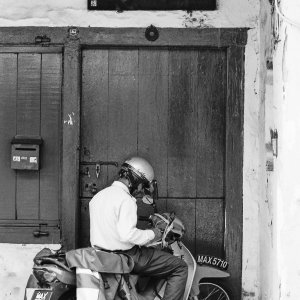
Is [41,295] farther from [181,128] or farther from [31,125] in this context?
[181,128]

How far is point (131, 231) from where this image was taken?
5.81 m

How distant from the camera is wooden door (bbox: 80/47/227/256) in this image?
Result: 7059 mm

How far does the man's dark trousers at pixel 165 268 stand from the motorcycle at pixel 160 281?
118 millimetres

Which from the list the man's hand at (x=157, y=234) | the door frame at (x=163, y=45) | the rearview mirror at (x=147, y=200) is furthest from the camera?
the door frame at (x=163, y=45)

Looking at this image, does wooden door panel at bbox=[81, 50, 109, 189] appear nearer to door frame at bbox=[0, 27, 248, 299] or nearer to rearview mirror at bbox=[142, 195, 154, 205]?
door frame at bbox=[0, 27, 248, 299]

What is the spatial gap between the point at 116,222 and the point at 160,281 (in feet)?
2.56

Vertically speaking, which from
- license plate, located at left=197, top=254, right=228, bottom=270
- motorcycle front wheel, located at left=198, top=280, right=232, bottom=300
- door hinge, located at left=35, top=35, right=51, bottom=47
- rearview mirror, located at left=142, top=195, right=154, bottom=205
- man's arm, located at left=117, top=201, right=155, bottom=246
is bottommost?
motorcycle front wheel, located at left=198, top=280, right=232, bottom=300

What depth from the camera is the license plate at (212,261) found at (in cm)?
660

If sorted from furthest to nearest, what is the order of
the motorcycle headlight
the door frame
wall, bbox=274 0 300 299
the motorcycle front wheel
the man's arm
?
the door frame → the motorcycle front wheel → the man's arm → the motorcycle headlight → wall, bbox=274 0 300 299

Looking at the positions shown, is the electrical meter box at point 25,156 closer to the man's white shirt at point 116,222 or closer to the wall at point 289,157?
the man's white shirt at point 116,222

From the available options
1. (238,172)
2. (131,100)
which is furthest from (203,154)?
(131,100)

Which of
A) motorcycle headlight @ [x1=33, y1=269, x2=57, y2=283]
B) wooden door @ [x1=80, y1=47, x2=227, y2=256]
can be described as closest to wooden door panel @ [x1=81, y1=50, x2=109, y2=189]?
wooden door @ [x1=80, y1=47, x2=227, y2=256]

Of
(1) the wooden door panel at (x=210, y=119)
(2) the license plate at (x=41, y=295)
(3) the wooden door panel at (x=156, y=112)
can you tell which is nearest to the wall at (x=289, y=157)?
(1) the wooden door panel at (x=210, y=119)

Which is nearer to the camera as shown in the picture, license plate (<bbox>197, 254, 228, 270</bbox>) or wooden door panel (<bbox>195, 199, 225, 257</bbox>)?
license plate (<bbox>197, 254, 228, 270</bbox>)
